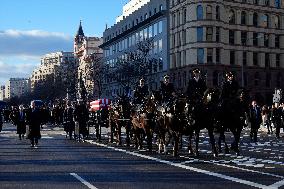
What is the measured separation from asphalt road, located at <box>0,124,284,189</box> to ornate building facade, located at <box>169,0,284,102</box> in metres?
62.7

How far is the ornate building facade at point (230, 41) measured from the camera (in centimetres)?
8119

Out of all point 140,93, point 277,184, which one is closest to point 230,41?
point 140,93

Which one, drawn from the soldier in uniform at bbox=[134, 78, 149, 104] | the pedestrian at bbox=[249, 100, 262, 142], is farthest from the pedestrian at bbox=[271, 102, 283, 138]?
the soldier in uniform at bbox=[134, 78, 149, 104]

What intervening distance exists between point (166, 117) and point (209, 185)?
729cm

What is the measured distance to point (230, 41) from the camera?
85125 millimetres

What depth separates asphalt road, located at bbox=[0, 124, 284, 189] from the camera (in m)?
11.7

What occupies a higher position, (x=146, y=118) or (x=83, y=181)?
(x=146, y=118)

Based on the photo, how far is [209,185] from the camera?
11422 mm

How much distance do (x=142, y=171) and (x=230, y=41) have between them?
72.9 metres

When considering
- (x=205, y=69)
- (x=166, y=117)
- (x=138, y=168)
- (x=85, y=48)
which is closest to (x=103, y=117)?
(x=166, y=117)

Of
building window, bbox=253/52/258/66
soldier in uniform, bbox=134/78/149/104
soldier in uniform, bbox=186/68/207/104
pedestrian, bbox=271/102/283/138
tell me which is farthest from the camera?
building window, bbox=253/52/258/66

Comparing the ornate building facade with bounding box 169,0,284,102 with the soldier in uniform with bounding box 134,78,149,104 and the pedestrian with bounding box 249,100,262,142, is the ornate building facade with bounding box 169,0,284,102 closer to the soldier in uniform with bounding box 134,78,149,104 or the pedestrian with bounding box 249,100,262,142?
the pedestrian with bounding box 249,100,262,142

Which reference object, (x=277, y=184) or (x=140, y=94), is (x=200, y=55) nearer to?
(x=140, y=94)

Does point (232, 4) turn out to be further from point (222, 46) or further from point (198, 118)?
point (198, 118)
